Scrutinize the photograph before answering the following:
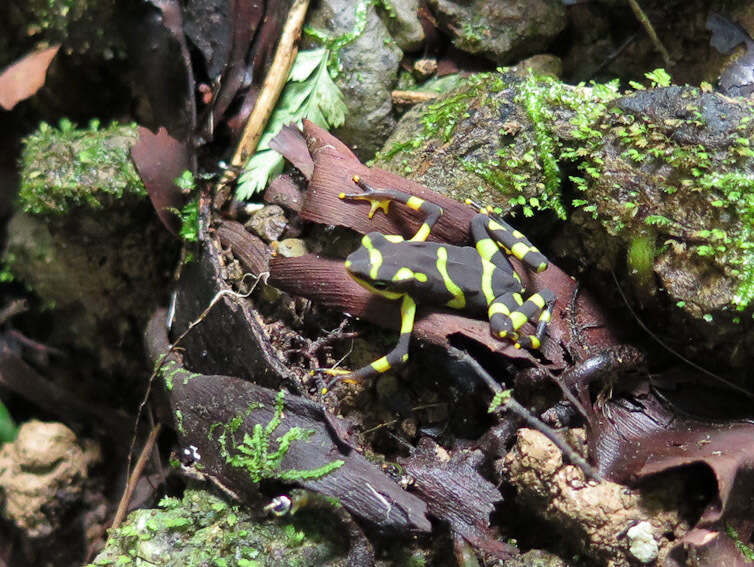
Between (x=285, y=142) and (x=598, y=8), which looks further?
(x=598, y=8)

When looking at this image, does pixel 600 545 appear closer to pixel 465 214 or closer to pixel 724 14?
pixel 465 214

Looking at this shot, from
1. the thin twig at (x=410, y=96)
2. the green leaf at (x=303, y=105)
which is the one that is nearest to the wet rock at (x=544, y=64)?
the thin twig at (x=410, y=96)

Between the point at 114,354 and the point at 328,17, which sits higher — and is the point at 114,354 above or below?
below

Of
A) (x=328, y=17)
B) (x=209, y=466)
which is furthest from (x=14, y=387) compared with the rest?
(x=328, y=17)

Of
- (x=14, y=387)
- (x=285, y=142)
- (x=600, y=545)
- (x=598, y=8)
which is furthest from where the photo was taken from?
(x=14, y=387)

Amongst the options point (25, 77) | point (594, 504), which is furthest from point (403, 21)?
point (594, 504)

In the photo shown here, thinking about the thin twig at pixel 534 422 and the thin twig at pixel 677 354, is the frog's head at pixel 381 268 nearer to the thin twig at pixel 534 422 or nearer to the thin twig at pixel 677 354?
the thin twig at pixel 534 422

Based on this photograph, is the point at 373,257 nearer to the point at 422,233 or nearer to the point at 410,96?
the point at 422,233
